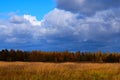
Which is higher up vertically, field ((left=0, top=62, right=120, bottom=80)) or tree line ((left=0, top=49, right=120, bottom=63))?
tree line ((left=0, top=49, right=120, bottom=63))

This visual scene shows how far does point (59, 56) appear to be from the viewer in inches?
3698

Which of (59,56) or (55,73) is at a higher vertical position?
(59,56)

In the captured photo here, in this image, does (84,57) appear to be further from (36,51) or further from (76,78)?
(76,78)

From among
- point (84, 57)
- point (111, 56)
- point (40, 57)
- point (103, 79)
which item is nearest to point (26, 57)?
point (40, 57)

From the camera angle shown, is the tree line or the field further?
the tree line

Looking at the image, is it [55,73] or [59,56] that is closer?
[55,73]

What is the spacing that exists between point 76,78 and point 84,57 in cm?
7285

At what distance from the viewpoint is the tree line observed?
85.6 metres

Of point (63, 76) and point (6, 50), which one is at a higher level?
point (6, 50)

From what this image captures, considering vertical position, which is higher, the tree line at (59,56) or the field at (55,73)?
the tree line at (59,56)

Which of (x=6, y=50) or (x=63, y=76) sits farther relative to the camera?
(x=6, y=50)

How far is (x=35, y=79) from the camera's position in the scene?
58.4ft

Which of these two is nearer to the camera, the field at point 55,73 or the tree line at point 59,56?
the field at point 55,73

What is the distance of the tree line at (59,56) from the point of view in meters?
85.6
